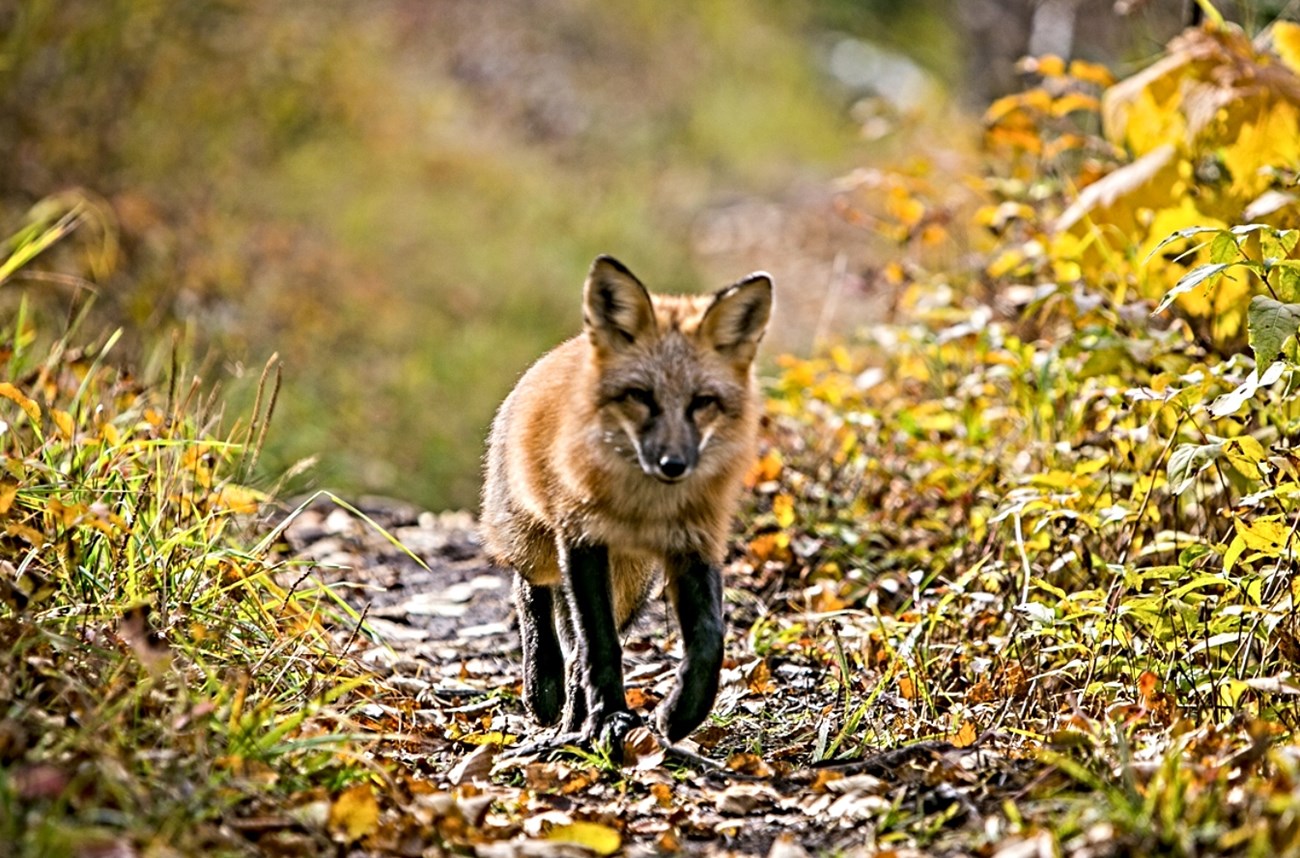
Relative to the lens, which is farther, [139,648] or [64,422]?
[64,422]

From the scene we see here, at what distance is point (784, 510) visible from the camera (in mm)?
5684

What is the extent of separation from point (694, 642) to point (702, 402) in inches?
28.1

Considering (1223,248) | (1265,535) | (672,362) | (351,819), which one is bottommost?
(351,819)

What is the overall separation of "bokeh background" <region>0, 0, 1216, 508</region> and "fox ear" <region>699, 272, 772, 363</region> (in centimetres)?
192

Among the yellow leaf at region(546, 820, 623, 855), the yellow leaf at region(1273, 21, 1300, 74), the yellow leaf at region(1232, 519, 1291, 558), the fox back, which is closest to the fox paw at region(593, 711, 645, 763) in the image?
the fox back

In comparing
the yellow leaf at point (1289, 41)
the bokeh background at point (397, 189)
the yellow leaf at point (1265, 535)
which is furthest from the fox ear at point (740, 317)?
the yellow leaf at point (1289, 41)

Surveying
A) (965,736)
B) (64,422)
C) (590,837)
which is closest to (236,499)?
(64,422)

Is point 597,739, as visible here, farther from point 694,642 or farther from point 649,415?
point 649,415

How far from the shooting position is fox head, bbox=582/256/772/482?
4.00 meters

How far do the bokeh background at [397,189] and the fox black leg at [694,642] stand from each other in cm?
199

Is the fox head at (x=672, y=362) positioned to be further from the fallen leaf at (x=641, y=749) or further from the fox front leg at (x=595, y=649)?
the fallen leaf at (x=641, y=749)

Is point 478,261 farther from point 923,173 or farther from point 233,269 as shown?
point 923,173

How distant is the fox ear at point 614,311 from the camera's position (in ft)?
13.4

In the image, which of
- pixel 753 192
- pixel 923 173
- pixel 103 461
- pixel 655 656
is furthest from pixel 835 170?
pixel 103 461
